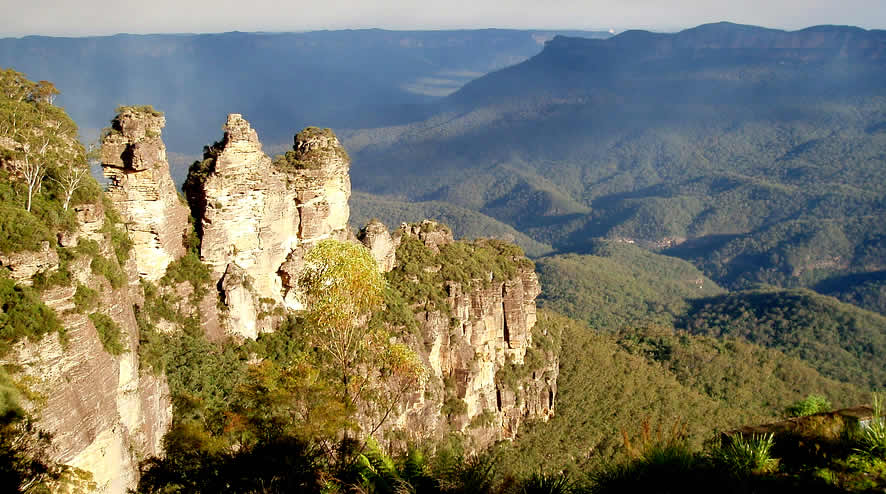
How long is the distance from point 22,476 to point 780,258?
204 meters

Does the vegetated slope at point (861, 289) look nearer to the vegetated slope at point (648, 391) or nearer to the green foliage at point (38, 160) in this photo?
the vegetated slope at point (648, 391)

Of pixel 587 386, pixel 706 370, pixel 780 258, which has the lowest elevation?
pixel 780 258

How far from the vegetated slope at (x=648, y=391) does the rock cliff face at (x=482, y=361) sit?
229 centimetres

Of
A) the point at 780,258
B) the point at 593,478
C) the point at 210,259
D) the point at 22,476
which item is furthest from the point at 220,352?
the point at 780,258

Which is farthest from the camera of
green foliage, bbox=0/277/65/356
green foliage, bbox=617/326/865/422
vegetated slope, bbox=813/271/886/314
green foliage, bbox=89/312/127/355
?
vegetated slope, bbox=813/271/886/314

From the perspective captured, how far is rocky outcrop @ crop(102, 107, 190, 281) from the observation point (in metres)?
26.8

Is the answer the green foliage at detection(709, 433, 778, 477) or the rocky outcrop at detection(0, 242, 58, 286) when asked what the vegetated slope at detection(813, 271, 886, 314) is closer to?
the green foliage at detection(709, 433, 778, 477)

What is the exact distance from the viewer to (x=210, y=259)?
3102 centimetres

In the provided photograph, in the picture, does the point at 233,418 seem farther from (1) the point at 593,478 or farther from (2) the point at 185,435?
(1) the point at 593,478

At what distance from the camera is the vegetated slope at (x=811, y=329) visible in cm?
10181

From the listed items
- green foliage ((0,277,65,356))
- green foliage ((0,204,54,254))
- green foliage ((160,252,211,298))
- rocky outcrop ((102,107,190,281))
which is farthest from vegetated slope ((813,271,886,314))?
green foliage ((0,204,54,254))

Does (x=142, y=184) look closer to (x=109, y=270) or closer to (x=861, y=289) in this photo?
(x=109, y=270)

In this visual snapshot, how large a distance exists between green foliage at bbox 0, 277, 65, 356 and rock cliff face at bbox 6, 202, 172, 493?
0.24 meters

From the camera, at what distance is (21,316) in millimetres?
17500
